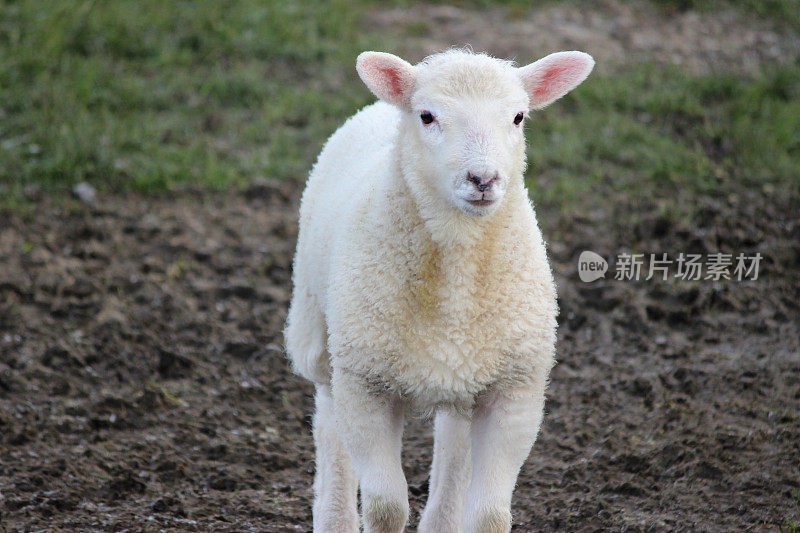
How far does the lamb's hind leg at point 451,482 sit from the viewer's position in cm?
443

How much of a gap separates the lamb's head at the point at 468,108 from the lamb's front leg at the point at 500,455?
0.71m

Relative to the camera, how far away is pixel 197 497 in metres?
4.96

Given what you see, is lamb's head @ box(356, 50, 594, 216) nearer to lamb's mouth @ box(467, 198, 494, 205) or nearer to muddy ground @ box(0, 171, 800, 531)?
lamb's mouth @ box(467, 198, 494, 205)

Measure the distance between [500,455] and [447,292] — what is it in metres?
0.60

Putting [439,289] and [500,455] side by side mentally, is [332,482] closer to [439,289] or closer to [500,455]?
[500,455]

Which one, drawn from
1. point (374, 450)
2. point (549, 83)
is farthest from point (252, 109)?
point (374, 450)

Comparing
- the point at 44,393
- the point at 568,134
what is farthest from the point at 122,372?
the point at 568,134

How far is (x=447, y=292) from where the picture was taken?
3932mm

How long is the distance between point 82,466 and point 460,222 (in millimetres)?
2316

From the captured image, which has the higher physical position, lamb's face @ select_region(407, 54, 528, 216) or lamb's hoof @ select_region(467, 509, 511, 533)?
lamb's face @ select_region(407, 54, 528, 216)

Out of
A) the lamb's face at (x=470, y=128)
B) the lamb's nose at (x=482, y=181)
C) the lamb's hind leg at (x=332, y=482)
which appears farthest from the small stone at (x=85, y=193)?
the lamb's nose at (x=482, y=181)

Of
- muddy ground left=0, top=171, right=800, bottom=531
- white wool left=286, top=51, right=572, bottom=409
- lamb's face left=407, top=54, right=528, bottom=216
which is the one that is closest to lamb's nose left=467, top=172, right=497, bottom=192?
lamb's face left=407, top=54, right=528, bottom=216

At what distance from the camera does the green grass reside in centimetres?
822

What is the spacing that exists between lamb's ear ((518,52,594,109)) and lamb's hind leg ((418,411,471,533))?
130 centimetres
